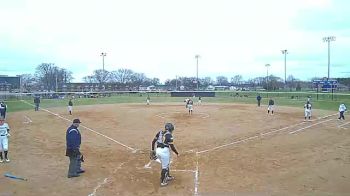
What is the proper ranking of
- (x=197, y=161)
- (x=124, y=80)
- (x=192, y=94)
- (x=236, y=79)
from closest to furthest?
(x=197, y=161) < (x=192, y=94) < (x=124, y=80) < (x=236, y=79)

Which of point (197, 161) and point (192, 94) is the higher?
point (192, 94)

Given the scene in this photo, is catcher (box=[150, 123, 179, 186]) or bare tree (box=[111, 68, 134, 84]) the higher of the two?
bare tree (box=[111, 68, 134, 84])

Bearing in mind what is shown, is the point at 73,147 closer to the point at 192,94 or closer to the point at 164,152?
the point at 164,152

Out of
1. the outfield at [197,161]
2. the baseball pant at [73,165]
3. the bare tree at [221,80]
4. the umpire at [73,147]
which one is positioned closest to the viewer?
the outfield at [197,161]

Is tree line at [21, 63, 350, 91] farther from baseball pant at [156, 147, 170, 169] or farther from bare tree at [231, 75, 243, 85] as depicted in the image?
baseball pant at [156, 147, 170, 169]

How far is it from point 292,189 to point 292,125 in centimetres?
1730

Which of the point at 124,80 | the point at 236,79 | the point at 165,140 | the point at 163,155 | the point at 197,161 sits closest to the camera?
the point at 163,155

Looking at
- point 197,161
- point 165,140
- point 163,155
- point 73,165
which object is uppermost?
point 165,140

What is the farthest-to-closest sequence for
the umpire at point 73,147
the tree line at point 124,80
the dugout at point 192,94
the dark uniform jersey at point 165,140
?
the tree line at point 124,80
the dugout at point 192,94
the umpire at point 73,147
the dark uniform jersey at point 165,140

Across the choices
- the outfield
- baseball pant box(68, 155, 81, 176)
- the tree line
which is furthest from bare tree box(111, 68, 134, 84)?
baseball pant box(68, 155, 81, 176)

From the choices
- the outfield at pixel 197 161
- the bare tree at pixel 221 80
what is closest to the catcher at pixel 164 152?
the outfield at pixel 197 161

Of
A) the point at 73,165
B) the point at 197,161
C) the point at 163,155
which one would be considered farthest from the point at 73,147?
the point at 197,161

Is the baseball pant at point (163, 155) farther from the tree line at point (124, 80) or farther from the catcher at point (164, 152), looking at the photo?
the tree line at point (124, 80)

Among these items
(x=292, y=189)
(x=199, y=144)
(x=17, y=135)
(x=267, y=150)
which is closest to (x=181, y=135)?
(x=199, y=144)
